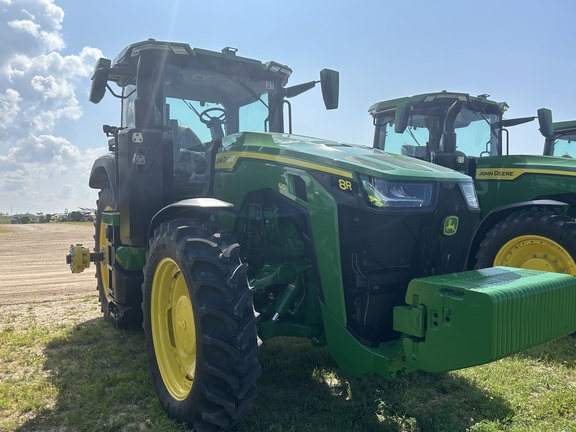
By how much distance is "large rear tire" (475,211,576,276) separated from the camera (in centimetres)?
491

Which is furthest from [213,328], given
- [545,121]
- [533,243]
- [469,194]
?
[545,121]

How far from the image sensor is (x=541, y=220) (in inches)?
199

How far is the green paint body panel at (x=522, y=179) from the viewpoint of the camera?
5629mm

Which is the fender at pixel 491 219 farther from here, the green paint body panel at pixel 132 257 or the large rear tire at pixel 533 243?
the green paint body panel at pixel 132 257

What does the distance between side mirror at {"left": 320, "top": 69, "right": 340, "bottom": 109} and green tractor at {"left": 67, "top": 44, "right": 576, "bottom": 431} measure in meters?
0.85

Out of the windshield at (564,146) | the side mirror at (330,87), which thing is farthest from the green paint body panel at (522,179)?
the windshield at (564,146)

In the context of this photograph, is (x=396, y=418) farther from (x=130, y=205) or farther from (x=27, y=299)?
(x=27, y=299)

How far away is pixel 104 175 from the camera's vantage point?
5.68 metres

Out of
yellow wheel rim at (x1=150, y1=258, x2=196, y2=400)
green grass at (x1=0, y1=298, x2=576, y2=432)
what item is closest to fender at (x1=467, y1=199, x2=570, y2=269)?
green grass at (x1=0, y1=298, x2=576, y2=432)

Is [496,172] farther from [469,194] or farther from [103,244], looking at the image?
[103,244]

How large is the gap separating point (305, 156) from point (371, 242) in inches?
27.9

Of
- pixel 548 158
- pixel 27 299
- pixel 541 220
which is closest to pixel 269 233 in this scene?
pixel 541 220

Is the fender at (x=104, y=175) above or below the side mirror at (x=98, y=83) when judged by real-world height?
Answer: below

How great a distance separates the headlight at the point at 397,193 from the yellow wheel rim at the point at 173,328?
4.28 ft
